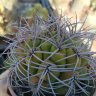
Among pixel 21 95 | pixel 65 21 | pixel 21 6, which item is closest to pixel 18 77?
pixel 21 95

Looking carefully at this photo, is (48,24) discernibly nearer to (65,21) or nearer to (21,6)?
(65,21)

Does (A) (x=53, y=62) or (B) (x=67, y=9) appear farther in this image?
(B) (x=67, y=9)

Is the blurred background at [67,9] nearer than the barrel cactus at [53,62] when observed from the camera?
No

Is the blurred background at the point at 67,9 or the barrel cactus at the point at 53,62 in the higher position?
the blurred background at the point at 67,9

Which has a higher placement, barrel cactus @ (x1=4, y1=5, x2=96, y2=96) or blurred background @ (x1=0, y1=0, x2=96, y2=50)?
blurred background @ (x1=0, y1=0, x2=96, y2=50)

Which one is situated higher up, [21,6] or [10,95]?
[21,6]

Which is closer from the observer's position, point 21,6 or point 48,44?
point 48,44

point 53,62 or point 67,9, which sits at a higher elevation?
point 67,9

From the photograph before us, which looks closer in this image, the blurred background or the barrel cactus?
the barrel cactus
